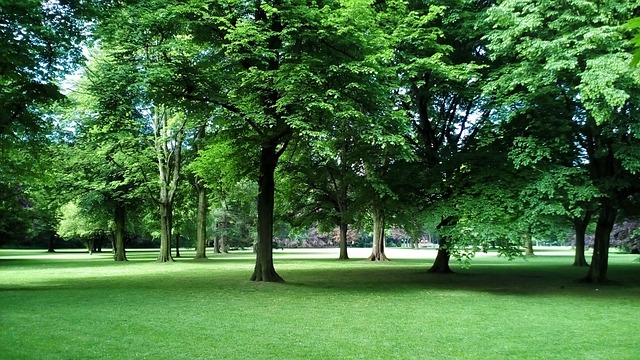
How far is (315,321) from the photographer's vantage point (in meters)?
10.8

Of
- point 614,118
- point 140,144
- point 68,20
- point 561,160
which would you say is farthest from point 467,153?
point 140,144

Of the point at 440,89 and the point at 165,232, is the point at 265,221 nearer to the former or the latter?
the point at 440,89

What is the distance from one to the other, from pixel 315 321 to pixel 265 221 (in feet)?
30.3

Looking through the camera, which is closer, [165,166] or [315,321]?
[315,321]

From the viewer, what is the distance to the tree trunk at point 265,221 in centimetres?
1945

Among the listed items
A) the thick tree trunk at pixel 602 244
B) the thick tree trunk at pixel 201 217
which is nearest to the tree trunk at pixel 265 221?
the thick tree trunk at pixel 602 244

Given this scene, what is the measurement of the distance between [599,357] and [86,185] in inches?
1373

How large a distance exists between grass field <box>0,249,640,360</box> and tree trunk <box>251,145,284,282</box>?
1220 millimetres

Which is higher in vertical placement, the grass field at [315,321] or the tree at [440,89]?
the tree at [440,89]

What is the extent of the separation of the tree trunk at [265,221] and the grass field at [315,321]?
1.22m

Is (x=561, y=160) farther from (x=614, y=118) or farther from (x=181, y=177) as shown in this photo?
(x=181, y=177)

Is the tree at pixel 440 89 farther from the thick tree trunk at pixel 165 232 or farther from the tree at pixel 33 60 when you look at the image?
the thick tree trunk at pixel 165 232

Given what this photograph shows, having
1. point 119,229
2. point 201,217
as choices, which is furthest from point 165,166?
point 119,229

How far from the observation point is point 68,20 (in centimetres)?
1562
